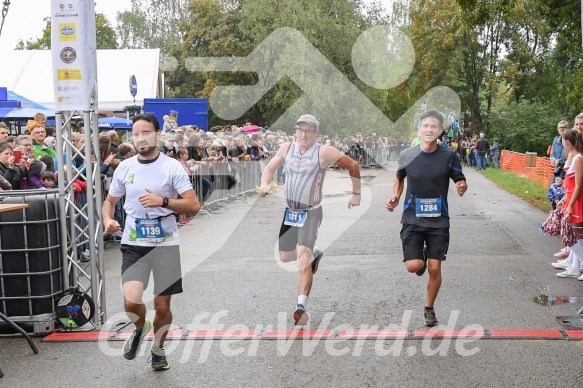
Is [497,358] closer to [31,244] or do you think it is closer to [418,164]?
[418,164]

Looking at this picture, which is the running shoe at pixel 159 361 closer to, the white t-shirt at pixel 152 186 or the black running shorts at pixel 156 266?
the black running shorts at pixel 156 266

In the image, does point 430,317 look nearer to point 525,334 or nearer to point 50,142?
point 525,334

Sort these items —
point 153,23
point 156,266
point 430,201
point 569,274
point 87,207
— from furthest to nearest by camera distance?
point 153,23 < point 569,274 < point 87,207 < point 430,201 < point 156,266

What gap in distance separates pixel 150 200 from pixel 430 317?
287 cm

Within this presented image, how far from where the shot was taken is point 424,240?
7086 millimetres

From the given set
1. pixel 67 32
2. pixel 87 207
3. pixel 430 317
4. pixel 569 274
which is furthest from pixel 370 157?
pixel 67 32

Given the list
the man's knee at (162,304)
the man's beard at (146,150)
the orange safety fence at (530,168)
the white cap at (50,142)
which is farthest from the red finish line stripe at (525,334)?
the orange safety fence at (530,168)

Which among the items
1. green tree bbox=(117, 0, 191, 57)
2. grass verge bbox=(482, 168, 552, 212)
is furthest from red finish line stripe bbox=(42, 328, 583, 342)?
green tree bbox=(117, 0, 191, 57)

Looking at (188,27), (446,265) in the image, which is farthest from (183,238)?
(188,27)

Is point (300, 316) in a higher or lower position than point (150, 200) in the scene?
lower

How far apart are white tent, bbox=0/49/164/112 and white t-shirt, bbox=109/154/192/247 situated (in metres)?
28.5

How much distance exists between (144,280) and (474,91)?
48668 millimetres

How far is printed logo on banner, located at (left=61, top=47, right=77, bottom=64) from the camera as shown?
Result: 6.67 metres

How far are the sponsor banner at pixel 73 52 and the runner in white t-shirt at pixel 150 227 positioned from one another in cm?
127
